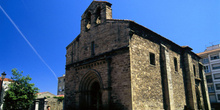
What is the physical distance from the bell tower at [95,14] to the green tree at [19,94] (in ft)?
41.1

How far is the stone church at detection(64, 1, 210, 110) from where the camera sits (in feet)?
38.0

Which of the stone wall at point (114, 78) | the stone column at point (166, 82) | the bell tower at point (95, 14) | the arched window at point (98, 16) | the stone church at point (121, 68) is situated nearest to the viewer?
the stone wall at point (114, 78)

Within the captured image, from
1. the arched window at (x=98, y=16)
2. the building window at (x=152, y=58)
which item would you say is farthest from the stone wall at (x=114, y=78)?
the arched window at (x=98, y=16)

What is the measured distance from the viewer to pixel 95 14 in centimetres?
1500

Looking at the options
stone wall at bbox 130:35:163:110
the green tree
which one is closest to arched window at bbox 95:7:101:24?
stone wall at bbox 130:35:163:110

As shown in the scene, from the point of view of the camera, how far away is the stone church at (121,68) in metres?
11.6

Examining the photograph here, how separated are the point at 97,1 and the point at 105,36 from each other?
3.53 metres

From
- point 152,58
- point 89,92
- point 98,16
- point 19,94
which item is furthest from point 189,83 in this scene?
point 19,94

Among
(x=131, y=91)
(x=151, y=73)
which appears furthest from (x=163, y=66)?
(x=131, y=91)

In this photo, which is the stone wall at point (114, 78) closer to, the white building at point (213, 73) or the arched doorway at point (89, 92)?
the arched doorway at point (89, 92)

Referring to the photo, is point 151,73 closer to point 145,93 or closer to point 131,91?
point 145,93

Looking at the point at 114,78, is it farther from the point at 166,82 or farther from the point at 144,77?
the point at 166,82

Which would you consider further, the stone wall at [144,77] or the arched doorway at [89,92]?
the arched doorway at [89,92]

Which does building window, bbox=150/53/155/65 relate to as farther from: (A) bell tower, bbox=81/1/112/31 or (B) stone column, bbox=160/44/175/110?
(A) bell tower, bbox=81/1/112/31
